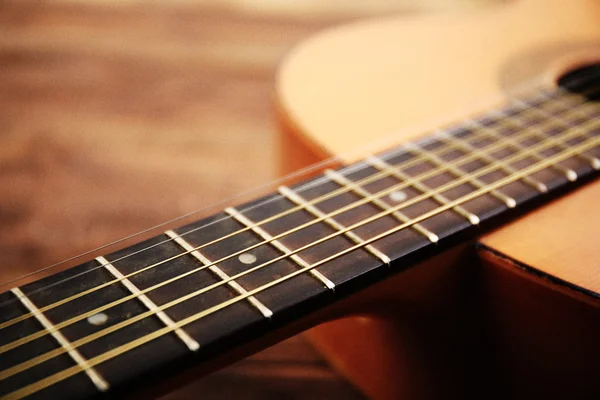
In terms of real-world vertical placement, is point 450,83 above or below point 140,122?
above

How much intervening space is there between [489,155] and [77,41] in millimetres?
962

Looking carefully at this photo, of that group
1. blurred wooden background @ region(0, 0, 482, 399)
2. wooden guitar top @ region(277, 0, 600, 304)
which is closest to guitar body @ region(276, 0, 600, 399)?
wooden guitar top @ region(277, 0, 600, 304)

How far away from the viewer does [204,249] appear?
47 cm

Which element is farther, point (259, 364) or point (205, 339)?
point (259, 364)

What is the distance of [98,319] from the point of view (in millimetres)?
403

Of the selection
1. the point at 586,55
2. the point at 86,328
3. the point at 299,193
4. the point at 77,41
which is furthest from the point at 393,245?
the point at 77,41

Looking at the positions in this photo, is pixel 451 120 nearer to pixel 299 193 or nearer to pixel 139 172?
pixel 299 193

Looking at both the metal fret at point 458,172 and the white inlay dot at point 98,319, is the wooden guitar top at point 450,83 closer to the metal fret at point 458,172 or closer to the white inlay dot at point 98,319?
the metal fret at point 458,172

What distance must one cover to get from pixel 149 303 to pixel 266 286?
8 centimetres

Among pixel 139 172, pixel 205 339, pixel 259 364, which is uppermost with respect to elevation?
pixel 205 339

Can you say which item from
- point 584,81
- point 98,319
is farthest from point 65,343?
point 584,81

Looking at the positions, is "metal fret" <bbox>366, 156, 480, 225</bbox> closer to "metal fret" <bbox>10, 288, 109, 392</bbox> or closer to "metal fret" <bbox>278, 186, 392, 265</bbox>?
"metal fret" <bbox>278, 186, 392, 265</bbox>

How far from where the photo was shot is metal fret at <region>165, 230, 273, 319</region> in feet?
1.37

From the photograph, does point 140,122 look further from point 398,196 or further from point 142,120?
point 398,196
